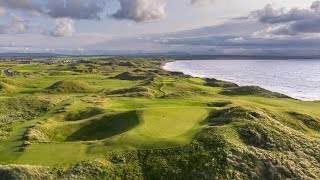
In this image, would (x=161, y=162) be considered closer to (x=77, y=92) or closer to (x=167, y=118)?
(x=167, y=118)

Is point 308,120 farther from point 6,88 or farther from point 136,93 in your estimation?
point 6,88

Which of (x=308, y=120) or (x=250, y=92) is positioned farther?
(x=250, y=92)

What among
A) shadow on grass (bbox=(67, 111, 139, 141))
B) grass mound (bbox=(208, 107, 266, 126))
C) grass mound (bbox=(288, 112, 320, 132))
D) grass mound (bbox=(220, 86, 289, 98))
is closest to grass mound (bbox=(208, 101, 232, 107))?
grass mound (bbox=(208, 107, 266, 126))

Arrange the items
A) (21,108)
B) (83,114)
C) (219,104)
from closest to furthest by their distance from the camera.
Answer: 1. (83,114)
2. (21,108)
3. (219,104)

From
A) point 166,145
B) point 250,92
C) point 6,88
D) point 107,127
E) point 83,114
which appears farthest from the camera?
point 250,92

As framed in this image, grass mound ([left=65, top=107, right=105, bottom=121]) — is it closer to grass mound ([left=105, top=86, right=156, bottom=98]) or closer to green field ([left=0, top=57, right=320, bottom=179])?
green field ([left=0, top=57, right=320, bottom=179])

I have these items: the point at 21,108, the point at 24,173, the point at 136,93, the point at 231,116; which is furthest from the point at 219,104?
the point at 24,173

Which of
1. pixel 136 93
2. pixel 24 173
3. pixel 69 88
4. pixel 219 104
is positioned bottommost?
pixel 69 88
